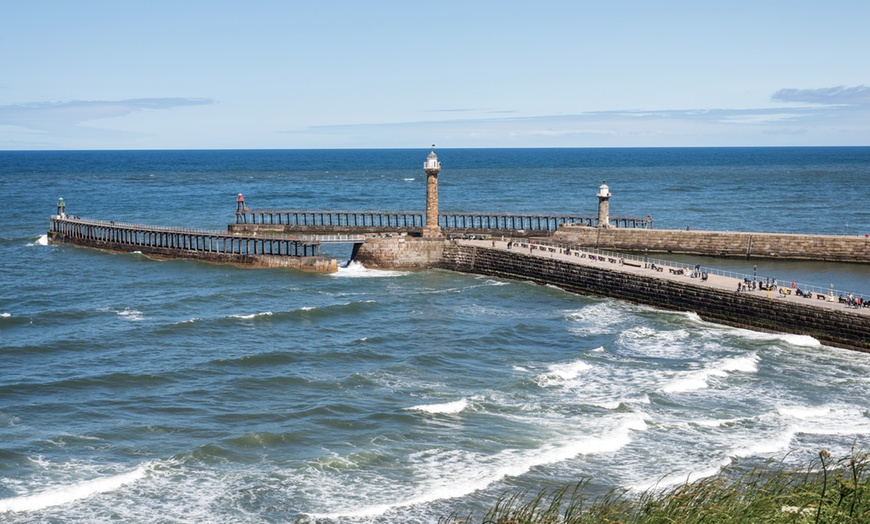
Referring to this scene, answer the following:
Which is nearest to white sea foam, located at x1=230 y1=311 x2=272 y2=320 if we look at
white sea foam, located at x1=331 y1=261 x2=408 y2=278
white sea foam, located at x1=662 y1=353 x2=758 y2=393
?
white sea foam, located at x1=331 y1=261 x2=408 y2=278

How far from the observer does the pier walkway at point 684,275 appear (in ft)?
149

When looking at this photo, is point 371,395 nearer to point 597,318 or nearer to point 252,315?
point 252,315

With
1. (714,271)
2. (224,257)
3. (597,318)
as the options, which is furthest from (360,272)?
(714,271)

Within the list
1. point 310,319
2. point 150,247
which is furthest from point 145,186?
point 310,319

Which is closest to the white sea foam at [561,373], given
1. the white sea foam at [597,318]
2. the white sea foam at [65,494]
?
the white sea foam at [597,318]

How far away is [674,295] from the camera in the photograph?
51625 millimetres

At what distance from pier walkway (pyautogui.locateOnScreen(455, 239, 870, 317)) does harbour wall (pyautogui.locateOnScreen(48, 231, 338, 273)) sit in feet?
33.9

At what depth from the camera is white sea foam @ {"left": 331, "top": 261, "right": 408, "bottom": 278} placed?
66.5 meters

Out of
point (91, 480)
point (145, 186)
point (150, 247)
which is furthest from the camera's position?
point (145, 186)

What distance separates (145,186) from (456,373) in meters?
140

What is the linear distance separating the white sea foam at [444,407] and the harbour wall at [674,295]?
1904cm

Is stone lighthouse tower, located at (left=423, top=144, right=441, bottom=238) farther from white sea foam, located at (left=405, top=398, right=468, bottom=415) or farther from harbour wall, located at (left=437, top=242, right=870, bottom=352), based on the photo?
white sea foam, located at (left=405, top=398, right=468, bottom=415)

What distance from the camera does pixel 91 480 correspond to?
2727cm

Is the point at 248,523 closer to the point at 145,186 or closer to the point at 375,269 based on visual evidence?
the point at 375,269
